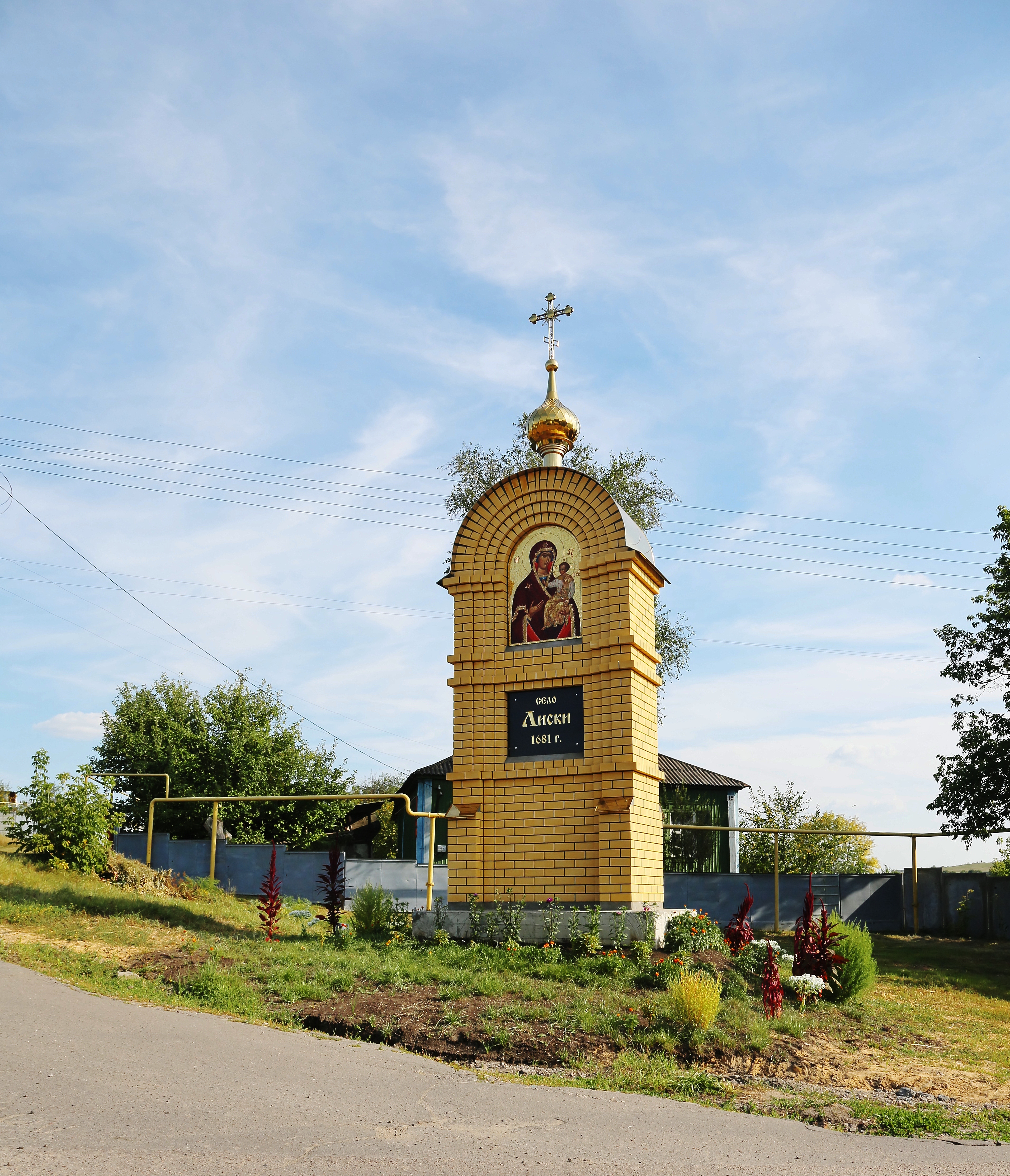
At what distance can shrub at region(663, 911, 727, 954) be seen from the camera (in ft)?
30.9

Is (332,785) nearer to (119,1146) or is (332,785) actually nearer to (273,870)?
(273,870)

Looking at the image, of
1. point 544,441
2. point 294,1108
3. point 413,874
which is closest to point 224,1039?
point 294,1108

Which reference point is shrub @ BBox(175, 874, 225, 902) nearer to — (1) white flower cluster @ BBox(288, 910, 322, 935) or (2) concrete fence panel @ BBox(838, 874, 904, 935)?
(1) white flower cluster @ BBox(288, 910, 322, 935)

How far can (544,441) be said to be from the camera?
1254 centimetres

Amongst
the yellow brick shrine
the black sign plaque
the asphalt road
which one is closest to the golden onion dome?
the yellow brick shrine

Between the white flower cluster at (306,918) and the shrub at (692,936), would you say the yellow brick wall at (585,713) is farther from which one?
the white flower cluster at (306,918)

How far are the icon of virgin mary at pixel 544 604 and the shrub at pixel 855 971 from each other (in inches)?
165

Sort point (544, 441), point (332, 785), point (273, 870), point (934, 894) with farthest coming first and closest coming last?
point (332, 785)
point (934, 894)
point (544, 441)
point (273, 870)

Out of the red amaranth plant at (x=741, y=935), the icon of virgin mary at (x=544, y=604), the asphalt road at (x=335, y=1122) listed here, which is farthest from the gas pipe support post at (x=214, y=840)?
the asphalt road at (x=335, y=1122)

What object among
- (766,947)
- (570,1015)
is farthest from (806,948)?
(570,1015)

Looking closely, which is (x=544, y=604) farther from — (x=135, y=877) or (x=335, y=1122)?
(x=135, y=877)

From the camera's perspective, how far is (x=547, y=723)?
10898 mm

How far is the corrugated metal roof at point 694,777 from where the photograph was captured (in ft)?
88.3

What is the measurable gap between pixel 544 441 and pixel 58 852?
30.5ft
